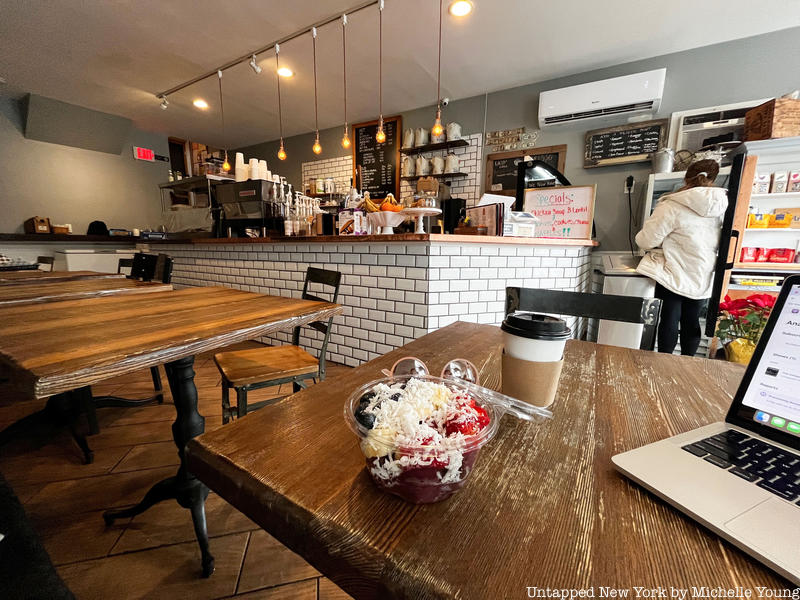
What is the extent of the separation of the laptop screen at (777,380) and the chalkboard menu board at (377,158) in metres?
4.91

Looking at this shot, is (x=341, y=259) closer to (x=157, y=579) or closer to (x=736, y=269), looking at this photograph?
(x=157, y=579)

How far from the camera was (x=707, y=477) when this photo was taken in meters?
0.41

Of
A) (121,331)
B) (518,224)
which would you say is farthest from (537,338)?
(518,224)

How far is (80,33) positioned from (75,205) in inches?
129

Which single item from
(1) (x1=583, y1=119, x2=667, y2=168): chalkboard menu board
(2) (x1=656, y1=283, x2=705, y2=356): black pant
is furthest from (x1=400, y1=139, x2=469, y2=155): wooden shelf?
(2) (x1=656, y1=283, x2=705, y2=356): black pant

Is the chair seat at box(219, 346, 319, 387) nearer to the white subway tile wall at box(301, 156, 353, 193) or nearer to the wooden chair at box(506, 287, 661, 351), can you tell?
the wooden chair at box(506, 287, 661, 351)

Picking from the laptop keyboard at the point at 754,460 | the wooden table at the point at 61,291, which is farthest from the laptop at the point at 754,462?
the wooden table at the point at 61,291

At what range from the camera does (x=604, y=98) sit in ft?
11.7

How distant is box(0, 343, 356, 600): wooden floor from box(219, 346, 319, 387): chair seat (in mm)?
578

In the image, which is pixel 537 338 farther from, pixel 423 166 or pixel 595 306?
pixel 423 166

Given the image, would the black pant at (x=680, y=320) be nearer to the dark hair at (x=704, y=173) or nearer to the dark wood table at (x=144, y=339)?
the dark hair at (x=704, y=173)

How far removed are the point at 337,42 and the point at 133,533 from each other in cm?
412

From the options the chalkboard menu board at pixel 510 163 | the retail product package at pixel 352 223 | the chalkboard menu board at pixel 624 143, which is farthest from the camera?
the chalkboard menu board at pixel 510 163

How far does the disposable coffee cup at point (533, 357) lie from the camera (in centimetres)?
56
